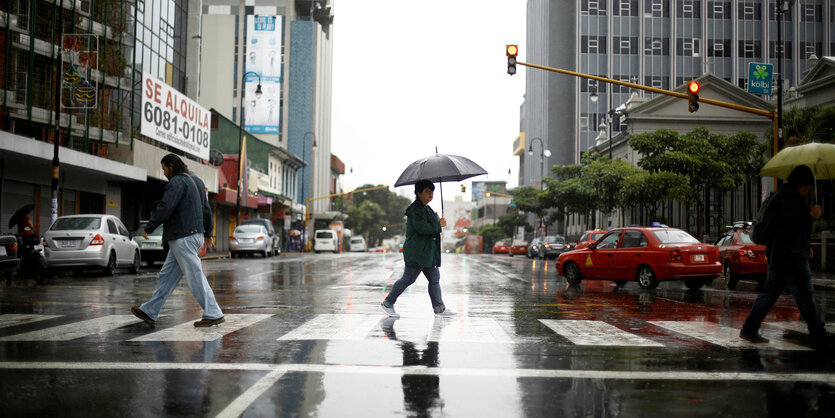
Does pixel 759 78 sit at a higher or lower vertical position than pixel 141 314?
higher

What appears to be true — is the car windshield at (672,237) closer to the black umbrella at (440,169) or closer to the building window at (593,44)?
the black umbrella at (440,169)

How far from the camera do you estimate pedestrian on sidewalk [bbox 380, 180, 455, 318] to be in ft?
30.4

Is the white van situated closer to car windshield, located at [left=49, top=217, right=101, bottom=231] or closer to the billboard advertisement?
the billboard advertisement

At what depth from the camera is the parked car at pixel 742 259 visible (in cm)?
1753

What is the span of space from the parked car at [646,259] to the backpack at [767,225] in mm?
8431

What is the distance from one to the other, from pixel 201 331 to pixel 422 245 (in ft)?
9.50

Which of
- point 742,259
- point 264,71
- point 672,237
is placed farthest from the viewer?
point 264,71

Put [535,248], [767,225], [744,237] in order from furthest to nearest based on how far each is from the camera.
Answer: [535,248], [744,237], [767,225]

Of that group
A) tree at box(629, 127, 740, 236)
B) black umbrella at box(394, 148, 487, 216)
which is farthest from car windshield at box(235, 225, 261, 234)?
black umbrella at box(394, 148, 487, 216)

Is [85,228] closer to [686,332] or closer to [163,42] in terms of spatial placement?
[686,332]

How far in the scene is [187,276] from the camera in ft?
27.0

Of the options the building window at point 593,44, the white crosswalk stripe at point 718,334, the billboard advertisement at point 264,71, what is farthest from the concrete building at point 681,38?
the white crosswalk stripe at point 718,334

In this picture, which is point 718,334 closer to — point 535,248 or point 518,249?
point 535,248

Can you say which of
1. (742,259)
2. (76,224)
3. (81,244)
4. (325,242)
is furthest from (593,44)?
(81,244)
